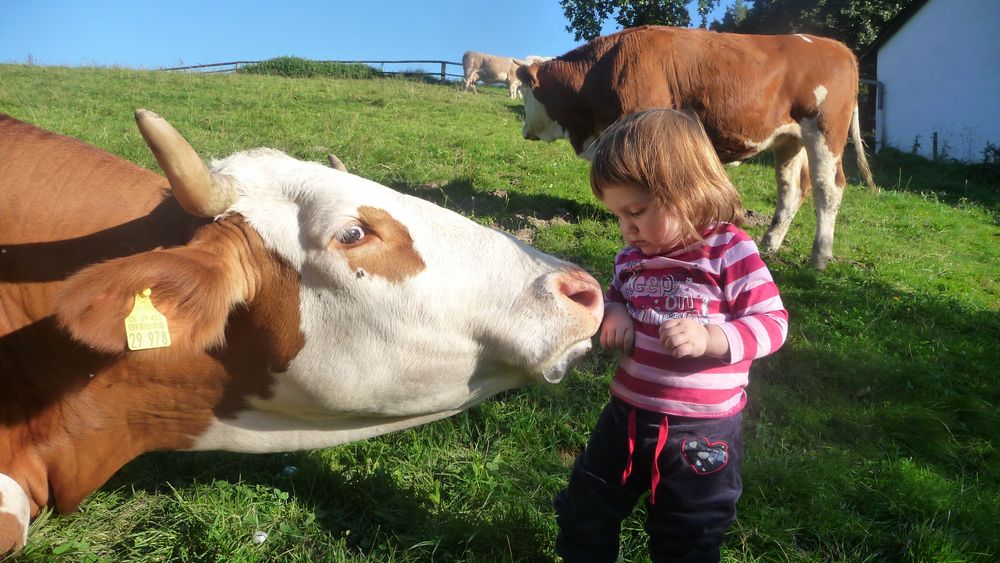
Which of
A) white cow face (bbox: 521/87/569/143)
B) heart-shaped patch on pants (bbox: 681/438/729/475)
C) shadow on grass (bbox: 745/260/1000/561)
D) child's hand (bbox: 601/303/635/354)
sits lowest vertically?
shadow on grass (bbox: 745/260/1000/561)

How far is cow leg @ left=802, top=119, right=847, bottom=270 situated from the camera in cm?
689

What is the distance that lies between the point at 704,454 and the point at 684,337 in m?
0.42

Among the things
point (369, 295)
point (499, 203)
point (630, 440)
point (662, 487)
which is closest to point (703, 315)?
point (630, 440)

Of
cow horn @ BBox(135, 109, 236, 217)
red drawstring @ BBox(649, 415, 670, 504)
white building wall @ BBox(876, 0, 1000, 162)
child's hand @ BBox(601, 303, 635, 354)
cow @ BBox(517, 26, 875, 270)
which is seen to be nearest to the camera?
cow horn @ BBox(135, 109, 236, 217)

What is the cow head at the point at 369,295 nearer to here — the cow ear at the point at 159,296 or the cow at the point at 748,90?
the cow ear at the point at 159,296

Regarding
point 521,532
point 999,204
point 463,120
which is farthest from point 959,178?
point 521,532

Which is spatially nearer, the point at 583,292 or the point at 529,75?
the point at 583,292

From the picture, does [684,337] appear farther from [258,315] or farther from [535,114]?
[535,114]

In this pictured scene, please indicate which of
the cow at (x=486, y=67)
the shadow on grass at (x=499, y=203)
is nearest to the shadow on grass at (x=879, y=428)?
the shadow on grass at (x=499, y=203)

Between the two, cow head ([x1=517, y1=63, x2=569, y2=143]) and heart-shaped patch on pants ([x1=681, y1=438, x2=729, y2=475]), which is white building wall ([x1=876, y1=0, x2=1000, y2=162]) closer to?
cow head ([x1=517, y1=63, x2=569, y2=143])

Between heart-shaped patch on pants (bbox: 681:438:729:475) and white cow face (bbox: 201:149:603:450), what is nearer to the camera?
heart-shaped patch on pants (bbox: 681:438:729:475)

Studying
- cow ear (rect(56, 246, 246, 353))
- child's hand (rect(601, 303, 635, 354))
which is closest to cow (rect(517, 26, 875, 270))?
child's hand (rect(601, 303, 635, 354))

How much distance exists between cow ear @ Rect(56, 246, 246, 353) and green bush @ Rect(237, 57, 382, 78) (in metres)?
26.6

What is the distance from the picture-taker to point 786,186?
7445 mm
